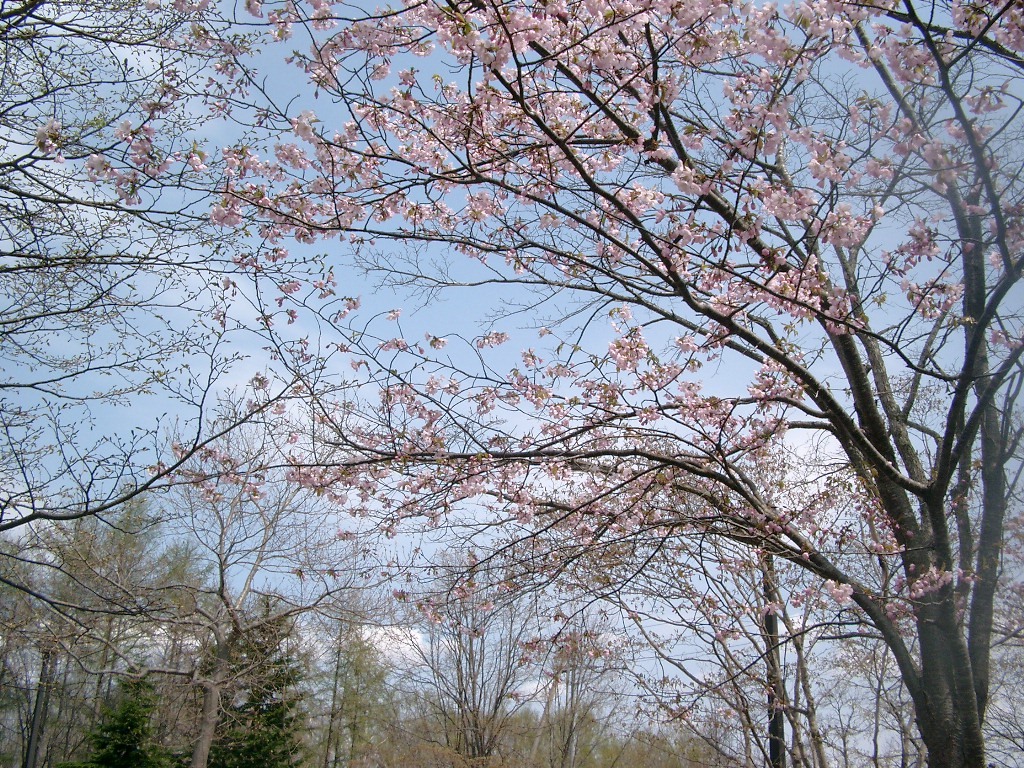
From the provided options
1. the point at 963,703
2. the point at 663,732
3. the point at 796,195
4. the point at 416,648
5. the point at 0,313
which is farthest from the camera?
the point at 416,648

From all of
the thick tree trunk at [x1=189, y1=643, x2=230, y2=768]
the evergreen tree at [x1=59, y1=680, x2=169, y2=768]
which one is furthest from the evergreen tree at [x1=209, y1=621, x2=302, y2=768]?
the evergreen tree at [x1=59, y1=680, x2=169, y2=768]

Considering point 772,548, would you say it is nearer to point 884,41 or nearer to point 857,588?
point 857,588

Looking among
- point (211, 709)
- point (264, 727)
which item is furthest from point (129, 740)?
point (211, 709)

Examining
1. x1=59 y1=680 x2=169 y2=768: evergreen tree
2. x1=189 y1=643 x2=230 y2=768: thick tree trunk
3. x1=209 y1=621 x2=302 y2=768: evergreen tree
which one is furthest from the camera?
x1=59 y1=680 x2=169 y2=768: evergreen tree


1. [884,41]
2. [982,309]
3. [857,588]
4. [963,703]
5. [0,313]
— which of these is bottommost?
[963,703]

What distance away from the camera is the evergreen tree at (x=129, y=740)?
15812mm

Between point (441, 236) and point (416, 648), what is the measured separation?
12525 mm

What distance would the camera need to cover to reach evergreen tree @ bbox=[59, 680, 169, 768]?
1581 centimetres

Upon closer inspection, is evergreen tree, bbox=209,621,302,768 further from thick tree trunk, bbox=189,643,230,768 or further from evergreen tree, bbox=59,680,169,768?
evergreen tree, bbox=59,680,169,768

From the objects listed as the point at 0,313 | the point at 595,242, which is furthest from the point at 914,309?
the point at 0,313

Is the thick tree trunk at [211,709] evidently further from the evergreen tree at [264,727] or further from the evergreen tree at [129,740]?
the evergreen tree at [129,740]

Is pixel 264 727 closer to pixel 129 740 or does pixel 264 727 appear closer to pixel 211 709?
pixel 211 709

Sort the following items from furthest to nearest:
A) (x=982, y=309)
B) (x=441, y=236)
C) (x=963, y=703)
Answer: (x=441, y=236) < (x=963, y=703) < (x=982, y=309)

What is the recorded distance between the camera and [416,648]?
49.0 ft
